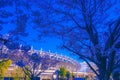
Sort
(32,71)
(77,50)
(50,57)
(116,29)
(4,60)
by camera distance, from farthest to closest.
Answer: (50,57) → (32,71) → (4,60) → (77,50) → (116,29)

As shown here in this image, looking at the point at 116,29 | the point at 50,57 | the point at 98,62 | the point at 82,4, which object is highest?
the point at 50,57

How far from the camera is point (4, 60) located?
125 feet

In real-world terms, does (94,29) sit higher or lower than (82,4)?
lower

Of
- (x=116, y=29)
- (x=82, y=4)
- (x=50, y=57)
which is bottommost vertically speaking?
(x=116, y=29)

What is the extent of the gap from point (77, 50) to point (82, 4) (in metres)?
3.20

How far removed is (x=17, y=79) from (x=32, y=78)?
6.12 metres

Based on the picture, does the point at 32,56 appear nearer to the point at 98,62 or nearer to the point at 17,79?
the point at 17,79

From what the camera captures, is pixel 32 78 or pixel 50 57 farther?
pixel 50 57

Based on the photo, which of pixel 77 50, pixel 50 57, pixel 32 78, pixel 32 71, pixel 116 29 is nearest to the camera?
pixel 116 29

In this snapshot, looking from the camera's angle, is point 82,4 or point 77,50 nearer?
point 82,4

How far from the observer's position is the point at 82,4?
14922mm

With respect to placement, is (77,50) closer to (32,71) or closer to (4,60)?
(4,60)

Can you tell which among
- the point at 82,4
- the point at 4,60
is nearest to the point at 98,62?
the point at 82,4

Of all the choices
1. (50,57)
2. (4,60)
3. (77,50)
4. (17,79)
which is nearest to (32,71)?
(17,79)
